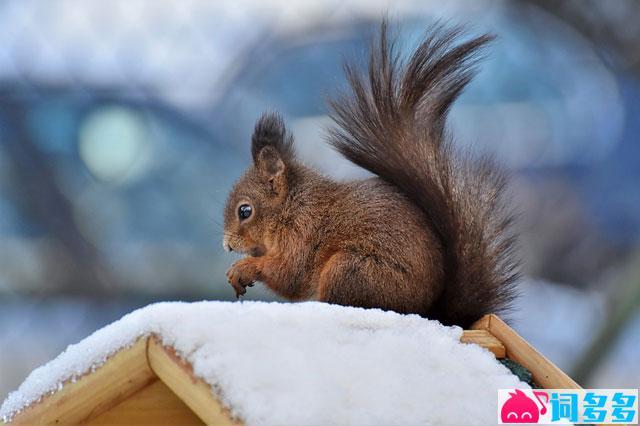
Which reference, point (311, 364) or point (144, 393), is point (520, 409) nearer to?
point (311, 364)

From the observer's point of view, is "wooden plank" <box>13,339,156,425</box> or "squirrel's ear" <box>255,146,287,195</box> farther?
"squirrel's ear" <box>255,146,287,195</box>

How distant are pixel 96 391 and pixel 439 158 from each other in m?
0.65

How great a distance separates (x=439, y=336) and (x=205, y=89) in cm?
122

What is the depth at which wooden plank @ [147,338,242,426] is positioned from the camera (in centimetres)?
90

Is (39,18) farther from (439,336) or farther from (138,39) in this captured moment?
(439,336)

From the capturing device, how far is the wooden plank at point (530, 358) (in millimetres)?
1072

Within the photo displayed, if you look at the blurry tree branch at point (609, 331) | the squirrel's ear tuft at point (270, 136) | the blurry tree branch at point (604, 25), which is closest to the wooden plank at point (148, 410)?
the squirrel's ear tuft at point (270, 136)

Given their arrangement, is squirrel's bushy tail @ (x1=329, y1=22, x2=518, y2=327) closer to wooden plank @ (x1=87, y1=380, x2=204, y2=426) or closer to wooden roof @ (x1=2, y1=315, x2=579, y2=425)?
wooden roof @ (x1=2, y1=315, x2=579, y2=425)

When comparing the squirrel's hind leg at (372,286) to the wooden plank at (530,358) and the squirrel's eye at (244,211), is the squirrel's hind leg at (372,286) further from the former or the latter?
the squirrel's eye at (244,211)

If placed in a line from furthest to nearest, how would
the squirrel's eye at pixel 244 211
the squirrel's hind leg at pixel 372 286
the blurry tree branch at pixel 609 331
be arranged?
the blurry tree branch at pixel 609 331, the squirrel's eye at pixel 244 211, the squirrel's hind leg at pixel 372 286

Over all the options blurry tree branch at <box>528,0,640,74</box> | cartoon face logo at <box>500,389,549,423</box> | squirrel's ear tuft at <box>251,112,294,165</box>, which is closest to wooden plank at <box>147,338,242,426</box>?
cartoon face logo at <box>500,389,549,423</box>

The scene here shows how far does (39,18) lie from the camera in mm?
2191

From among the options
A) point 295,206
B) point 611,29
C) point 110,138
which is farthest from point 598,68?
point 110,138

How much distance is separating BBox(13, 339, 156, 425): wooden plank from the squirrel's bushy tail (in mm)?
491
